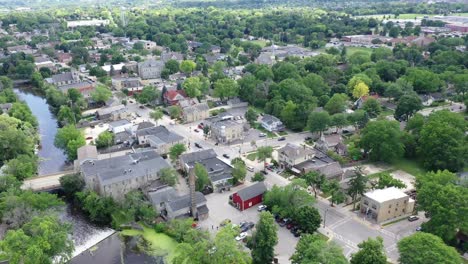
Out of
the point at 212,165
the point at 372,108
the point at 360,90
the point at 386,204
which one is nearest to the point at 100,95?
the point at 212,165

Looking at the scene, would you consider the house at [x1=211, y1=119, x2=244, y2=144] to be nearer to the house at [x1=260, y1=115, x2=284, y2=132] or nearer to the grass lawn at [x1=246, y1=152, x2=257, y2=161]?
the house at [x1=260, y1=115, x2=284, y2=132]

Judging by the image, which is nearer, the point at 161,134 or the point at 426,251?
the point at 426,251

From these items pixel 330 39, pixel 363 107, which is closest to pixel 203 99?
pixel 363 107

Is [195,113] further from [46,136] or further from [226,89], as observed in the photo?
[46,136]

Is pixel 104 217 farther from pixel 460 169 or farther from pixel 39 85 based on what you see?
pixel 39 85

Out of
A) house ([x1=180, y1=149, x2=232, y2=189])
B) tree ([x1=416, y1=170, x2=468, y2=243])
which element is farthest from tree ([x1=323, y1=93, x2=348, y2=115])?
tree ([x1=416, y1=170, x2=468, y2=243])

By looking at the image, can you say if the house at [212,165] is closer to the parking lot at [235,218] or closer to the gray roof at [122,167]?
the parking lot at [235,218]
